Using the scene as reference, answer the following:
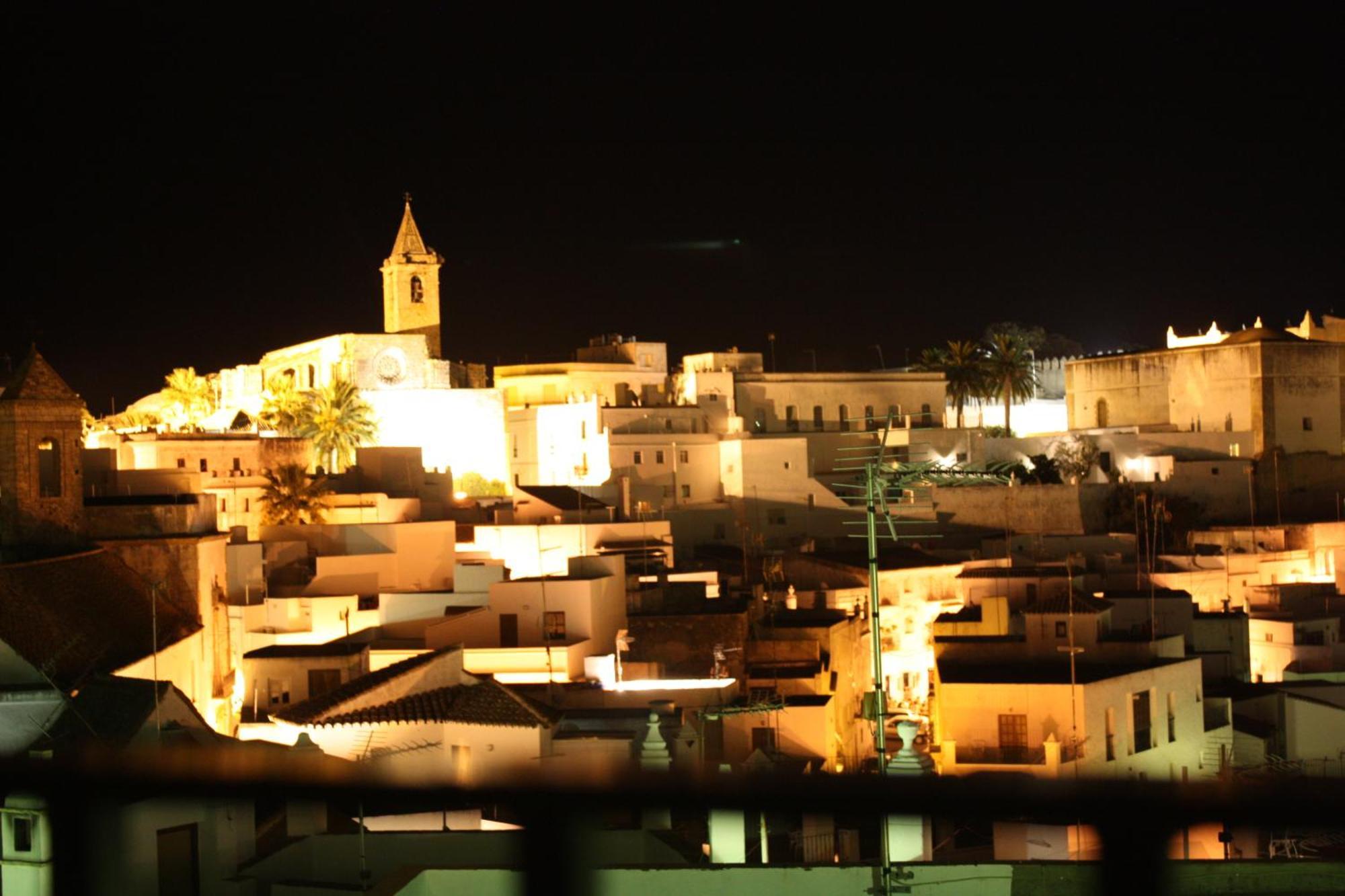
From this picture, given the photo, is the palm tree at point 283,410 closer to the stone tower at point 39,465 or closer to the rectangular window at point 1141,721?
the stone tower at point 39,465

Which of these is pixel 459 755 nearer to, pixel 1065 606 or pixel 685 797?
pixel 1065 606

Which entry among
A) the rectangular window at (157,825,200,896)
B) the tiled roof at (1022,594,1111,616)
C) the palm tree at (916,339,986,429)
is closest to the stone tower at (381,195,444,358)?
the palm tree at (916,339,986,429)

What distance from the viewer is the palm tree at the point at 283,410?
3384cm

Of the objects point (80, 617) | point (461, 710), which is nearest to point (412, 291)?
point (80, 617)

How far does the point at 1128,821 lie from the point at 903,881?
Result: 5.23 metres

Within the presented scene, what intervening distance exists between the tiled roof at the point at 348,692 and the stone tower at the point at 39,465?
536 cm

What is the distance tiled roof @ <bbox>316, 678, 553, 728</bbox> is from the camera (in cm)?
1250

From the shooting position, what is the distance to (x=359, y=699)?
13039 mm

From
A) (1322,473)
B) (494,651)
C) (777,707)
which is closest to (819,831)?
(777,707)

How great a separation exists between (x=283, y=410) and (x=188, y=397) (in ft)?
22.9

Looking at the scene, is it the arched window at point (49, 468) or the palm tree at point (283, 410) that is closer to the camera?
the arched window at point (49, 468)

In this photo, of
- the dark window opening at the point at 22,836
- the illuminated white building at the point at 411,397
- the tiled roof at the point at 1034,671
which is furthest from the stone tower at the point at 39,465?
the illuminated white building at the point at 411,397

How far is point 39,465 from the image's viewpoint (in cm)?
1803

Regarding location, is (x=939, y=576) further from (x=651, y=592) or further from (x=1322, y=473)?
(x=1322, y=473)
